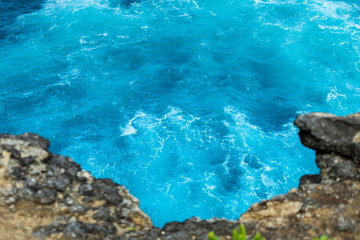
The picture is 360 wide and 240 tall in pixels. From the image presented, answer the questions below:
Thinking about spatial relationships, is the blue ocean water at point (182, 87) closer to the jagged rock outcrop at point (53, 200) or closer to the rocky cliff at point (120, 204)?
the rocky cliff at point (120, 204)

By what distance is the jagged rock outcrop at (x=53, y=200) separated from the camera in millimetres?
19422

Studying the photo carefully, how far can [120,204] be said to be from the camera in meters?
21.3

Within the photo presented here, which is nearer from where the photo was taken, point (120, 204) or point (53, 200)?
point (53, 200)

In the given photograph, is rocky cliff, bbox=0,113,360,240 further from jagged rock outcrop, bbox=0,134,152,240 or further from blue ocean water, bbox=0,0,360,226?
blue ocean water, bbox=0,0,360,226

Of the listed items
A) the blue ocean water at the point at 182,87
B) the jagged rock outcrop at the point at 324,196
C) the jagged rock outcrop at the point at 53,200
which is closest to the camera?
the jagged rock outcrop at the point at 53,200

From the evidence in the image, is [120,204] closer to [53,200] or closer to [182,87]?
[53,200]

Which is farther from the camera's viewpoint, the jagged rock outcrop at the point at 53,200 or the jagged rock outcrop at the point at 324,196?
the jagged rock outcrop at the point at 324,196

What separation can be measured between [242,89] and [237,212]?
21.3 metres

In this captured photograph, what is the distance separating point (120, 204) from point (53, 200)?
3412mm

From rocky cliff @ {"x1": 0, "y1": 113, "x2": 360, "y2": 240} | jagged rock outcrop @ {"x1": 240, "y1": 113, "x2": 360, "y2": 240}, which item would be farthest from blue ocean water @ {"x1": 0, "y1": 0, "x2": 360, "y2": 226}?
rocky cliff @ {"x1": 0, "y1": 113, "x2": 360, "y2": 240}

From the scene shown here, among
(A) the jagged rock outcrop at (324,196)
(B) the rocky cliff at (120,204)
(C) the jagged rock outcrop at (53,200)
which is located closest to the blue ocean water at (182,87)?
(A) the jagged rock outcrop at (324,196)

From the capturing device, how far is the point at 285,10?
73.1 m

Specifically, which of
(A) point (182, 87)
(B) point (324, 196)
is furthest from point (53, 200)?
(A) point (182, 87)

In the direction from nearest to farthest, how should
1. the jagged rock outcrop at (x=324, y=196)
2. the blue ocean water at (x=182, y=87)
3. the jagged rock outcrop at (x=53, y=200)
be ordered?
the jagged rock outcrop at (x=53, y=200), the jagged rock outcrop at (x=324, y=196), the blue ocean water at (x=182, y=87)
